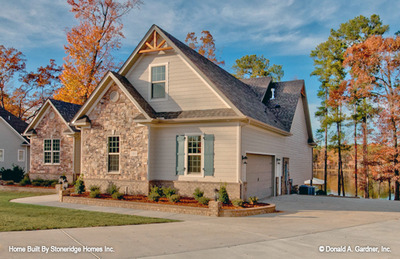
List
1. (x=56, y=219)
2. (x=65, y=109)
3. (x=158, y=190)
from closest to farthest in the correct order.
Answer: (x=56, y=219) < (x=158, y=190) < (x=65, y=109)

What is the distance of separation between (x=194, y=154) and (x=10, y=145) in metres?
23.0

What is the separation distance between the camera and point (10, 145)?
30078 millimetres

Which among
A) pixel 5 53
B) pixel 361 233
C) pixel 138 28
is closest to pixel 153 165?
pixel 361 233

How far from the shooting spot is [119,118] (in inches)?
616

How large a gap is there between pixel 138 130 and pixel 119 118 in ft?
4.04

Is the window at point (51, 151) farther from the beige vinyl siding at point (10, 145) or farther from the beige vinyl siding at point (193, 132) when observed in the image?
the beige vinyl siding at point (193, 132)

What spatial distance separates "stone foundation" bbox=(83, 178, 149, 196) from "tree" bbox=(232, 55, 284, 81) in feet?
97.7

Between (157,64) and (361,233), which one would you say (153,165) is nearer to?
(157,64)

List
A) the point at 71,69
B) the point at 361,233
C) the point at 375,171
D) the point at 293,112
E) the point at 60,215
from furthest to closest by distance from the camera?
the point at 71,69 < the point at 375,171 < the point at 293,112 < the point at 60,215 < the point at 361,233

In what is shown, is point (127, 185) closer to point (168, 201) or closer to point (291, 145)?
point (168, 201)

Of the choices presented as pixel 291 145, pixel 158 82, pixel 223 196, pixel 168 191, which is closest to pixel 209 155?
pixel 223 196

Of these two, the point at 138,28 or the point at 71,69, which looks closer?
the point at 138,28

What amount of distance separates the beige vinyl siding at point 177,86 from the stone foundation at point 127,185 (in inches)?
143

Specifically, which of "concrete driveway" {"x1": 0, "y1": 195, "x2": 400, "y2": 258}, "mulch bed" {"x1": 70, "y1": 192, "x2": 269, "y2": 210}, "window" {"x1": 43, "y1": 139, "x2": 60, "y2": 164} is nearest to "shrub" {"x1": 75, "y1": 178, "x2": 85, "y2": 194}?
"mulch bed" {"x1": 70, "y1": 192, "x2": 269, "y2": 210}
